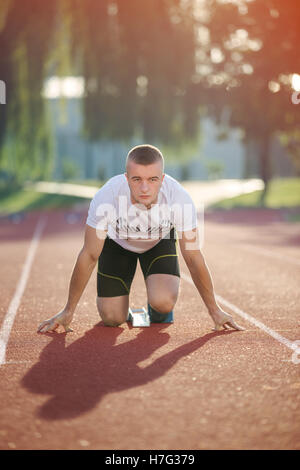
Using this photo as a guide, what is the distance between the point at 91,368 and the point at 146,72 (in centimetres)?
2293

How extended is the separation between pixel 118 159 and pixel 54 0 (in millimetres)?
39253

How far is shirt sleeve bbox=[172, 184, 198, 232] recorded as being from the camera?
5.63 metres

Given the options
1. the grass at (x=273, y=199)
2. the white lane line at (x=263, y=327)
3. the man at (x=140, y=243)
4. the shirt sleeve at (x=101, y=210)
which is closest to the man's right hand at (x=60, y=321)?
the man at (x=140, y=243)

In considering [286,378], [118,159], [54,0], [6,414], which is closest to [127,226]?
[286,378]

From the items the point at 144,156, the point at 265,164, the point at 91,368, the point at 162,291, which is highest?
the point at 144,156

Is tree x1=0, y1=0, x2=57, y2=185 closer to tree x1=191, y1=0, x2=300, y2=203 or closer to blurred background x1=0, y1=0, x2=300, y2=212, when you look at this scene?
blurred background x1=0, y1=0, x2=300, y2=212

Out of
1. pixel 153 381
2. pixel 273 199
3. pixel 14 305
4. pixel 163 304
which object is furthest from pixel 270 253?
pixel 273 199

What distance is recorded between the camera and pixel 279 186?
38719mm

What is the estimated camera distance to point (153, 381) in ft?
14.8

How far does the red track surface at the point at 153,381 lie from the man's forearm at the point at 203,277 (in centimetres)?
33

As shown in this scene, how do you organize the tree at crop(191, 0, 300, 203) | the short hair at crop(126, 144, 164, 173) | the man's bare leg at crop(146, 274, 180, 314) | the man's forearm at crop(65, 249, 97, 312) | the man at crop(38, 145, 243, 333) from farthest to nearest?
the tree at crop(191, 0, 300, 203)
the man's bare leg at crop(146, 274, 180, 314)
the man's forearm at crop(65, 249, 97, 312)
the man at crop(38, 145, 243, 333)
the short hair at crop(126, 144, 164, 173)

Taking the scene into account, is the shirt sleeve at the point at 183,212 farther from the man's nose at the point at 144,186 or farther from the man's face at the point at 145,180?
the man's nose at the point at 144,186

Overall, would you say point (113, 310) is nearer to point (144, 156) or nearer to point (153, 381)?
point (144, 156)

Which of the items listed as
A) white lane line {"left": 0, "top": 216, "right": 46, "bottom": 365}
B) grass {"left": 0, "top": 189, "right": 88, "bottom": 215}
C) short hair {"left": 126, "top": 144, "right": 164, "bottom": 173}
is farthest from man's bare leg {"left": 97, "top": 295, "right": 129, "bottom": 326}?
grass {"left": 0, "top": 189, "right": 88, "bottom": 215}
